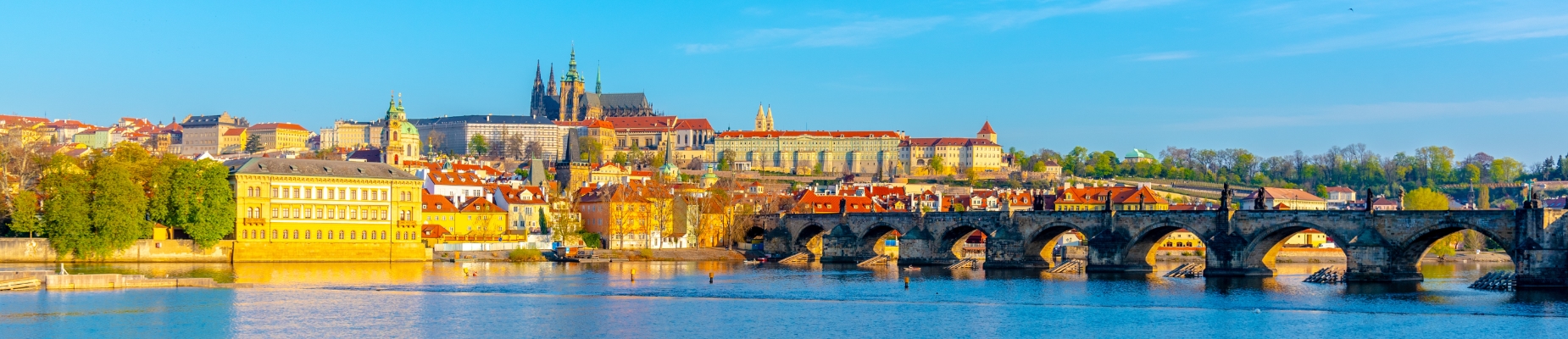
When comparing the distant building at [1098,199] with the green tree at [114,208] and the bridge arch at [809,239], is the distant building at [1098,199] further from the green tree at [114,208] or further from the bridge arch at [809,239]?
the green tree at [114,208]

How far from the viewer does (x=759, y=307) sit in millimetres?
48750

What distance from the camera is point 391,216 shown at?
3100 inches

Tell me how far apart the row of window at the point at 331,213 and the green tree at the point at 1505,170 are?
136489 millimetres

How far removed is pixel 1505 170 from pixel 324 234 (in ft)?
478

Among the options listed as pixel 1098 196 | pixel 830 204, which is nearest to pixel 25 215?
pixel 830 204

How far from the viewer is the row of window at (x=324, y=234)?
74.1 metres

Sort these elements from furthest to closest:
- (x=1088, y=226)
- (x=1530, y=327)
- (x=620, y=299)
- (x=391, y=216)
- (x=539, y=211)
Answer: (x=539, y=211)
(x=391, y=216)
(x=1088, y=226)
(x=620, y=299)
(x=1530, y=327)

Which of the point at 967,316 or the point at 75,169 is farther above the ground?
the point at 75,169

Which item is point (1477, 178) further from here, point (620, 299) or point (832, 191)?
point (620, 299)

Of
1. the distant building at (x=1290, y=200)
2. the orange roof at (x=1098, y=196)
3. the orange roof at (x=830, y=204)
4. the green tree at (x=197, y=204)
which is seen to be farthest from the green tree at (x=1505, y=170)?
the green tree at (x=197, y=204)

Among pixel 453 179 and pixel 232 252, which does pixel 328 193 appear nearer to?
pixel 232 252

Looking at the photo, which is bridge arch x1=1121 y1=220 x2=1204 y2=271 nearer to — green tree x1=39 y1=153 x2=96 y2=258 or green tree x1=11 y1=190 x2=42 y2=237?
green tree x1=39 y1=153 x2=96 y2=258

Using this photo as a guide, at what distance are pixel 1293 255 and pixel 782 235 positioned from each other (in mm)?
29599

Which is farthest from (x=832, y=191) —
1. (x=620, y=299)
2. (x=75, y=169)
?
(x=620, y=299)
